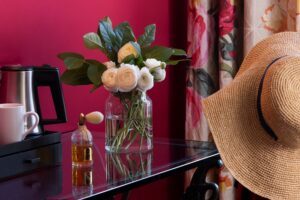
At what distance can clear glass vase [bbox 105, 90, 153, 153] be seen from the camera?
138 centimetres

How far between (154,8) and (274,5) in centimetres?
46

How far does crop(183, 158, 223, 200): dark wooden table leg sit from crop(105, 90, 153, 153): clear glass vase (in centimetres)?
17

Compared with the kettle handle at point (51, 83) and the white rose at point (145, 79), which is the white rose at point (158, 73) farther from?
the kettle handle at point (51, 83)

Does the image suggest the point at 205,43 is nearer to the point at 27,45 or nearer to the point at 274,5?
the point at 274,5

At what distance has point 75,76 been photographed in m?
1.38

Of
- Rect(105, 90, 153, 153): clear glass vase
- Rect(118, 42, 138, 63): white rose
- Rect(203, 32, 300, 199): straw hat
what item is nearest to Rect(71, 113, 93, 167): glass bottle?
Rect(105, 90, 153, 153): clear glass vase

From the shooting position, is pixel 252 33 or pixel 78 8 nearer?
pixel 78 8

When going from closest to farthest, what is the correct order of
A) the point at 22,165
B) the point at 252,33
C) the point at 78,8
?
1. the point at 22,165
2. the point at 78,8
3. the point at 252,33

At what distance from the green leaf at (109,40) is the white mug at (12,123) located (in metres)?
0.28

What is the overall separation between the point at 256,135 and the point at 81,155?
1.40 feet

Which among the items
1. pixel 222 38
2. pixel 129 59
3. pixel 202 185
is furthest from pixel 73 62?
pixel 222 38

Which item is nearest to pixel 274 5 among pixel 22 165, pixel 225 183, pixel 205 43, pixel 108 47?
pixel 205 43

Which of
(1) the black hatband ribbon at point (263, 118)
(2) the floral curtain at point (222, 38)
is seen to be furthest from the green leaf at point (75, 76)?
(2) the floral curtain at point (222, 38)

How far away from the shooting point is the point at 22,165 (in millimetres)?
1218
